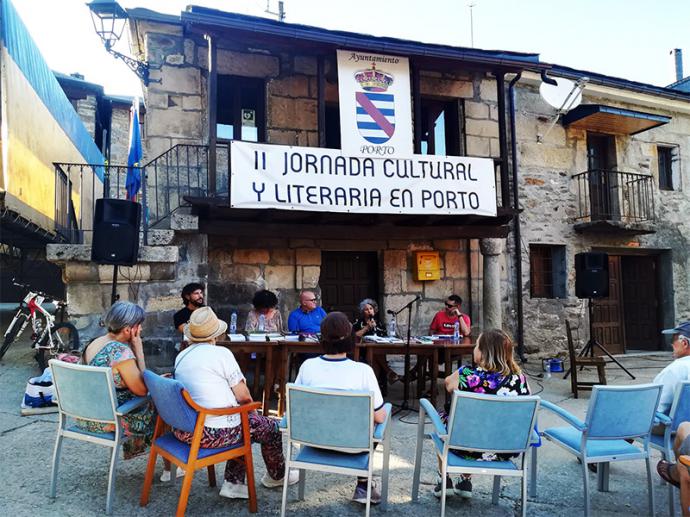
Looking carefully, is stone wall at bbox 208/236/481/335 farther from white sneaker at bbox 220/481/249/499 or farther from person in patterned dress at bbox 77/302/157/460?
white sneaker at bbox 220/481/249/499

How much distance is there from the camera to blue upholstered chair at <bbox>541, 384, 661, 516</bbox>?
2549 mm

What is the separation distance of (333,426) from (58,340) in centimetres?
520

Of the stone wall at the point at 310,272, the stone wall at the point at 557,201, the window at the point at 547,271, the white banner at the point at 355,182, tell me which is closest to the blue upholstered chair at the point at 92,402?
the white banner at the point at 355,182

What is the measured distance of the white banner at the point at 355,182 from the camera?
5.50 metres

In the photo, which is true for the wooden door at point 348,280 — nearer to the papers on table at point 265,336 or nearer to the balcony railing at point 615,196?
the papers on table at point 265,336

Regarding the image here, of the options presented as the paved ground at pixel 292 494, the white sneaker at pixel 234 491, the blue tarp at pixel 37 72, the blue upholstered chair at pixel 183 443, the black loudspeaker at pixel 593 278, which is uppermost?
the blue tarp at pixel 37 72

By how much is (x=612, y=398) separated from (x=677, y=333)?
0.92m

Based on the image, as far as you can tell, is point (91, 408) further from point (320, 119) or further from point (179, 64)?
point (179, 64)

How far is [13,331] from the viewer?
21.0 feet

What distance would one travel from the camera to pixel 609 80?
8672 mm

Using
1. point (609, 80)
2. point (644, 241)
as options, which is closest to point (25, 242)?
point (609, 80)

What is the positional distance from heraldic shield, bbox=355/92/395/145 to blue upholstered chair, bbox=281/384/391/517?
4.28m

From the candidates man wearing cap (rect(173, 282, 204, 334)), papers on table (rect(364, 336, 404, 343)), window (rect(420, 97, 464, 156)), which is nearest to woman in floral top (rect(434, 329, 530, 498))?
papers on table (rect(364, 336, 404, 343))

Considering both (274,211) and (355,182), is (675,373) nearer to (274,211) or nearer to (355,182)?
(355,182)
